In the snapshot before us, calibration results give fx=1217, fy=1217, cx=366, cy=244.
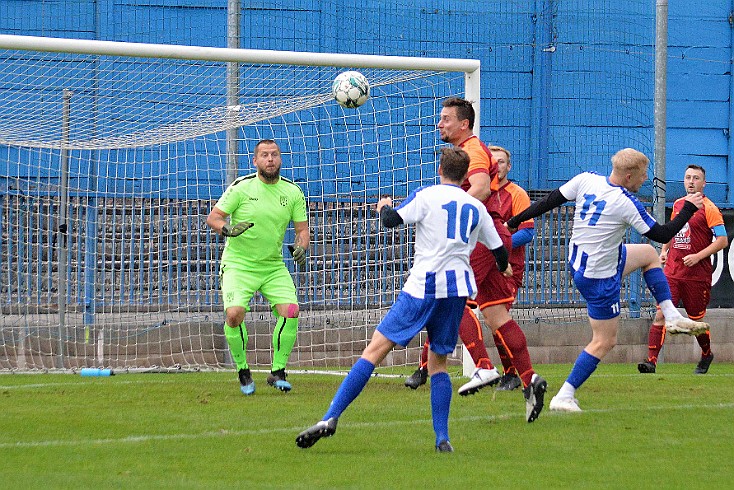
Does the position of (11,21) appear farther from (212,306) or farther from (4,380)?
(4,380)

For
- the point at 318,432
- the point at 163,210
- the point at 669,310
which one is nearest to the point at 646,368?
the point at 669,310

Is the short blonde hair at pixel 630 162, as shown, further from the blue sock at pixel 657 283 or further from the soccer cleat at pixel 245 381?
the soccer cleat at pixel 245 381

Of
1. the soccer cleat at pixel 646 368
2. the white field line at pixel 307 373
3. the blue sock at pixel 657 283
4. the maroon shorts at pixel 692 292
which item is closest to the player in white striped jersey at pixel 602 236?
the blue sock at pixel 657 283

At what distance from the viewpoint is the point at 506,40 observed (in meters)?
16.3

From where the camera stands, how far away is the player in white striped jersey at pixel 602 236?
776 centimetres

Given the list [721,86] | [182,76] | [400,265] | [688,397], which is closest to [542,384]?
[688,397]

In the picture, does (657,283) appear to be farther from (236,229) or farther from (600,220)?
(236,229)

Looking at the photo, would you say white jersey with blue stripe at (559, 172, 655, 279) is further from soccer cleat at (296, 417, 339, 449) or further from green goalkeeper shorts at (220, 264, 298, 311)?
green goalkeeper shorts at (220, 264, 298, 311)

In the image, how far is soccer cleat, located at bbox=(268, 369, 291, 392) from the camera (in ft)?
30.7

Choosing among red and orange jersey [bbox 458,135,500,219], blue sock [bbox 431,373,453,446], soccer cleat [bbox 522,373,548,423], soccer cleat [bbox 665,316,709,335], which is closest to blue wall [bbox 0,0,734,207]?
red and orange jersey [bbox 458,135,500,219]

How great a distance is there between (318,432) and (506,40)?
36.4 feet

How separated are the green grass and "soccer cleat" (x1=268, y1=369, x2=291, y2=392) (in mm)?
100

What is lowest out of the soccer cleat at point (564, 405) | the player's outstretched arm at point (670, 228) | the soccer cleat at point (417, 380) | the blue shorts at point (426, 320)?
the soccer cleat at point (417, 380)

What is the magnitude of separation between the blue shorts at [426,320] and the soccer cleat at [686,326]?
2.13 meters
